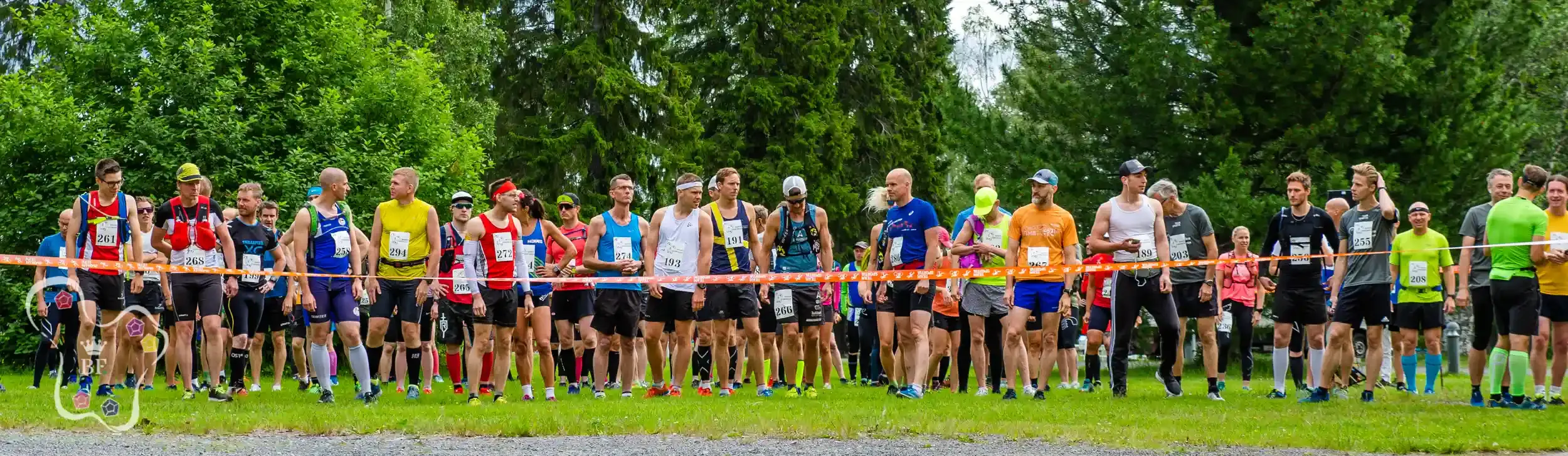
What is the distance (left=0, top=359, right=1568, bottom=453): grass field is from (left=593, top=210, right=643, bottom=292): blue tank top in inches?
54.3

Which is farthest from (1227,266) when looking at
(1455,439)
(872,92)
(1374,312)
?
(872,92)

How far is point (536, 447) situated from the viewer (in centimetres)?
800

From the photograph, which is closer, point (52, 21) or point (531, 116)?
point (52, 21)

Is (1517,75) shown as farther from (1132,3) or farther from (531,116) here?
(531,116)

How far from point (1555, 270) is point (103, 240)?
10.6 m

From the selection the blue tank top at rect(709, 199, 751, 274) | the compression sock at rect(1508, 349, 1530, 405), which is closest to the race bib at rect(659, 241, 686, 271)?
the blue tank top at rect(709, 199, 751, 274)

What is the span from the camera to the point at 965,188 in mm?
27359

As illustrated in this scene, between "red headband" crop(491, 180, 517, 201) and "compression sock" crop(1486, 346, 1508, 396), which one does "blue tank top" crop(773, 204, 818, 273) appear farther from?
"compression sock" crop(1486, 346, 1508, 396)

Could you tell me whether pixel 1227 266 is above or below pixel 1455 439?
above

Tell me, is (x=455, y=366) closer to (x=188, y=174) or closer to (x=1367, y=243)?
(x=188, y=174)

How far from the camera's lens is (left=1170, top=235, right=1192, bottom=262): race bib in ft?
42.0

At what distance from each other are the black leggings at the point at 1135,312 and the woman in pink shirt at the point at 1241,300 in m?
2.72

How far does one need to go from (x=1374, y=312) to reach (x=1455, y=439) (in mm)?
3369

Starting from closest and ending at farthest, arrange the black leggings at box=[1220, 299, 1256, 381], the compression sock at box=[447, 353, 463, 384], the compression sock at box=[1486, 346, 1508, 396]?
the compression sock at box=[1486, 346, 1508, 396], the compression sock at box=[447, 353, 463, 384], the black leggings at box=[1220, 299, 1256, 381]
